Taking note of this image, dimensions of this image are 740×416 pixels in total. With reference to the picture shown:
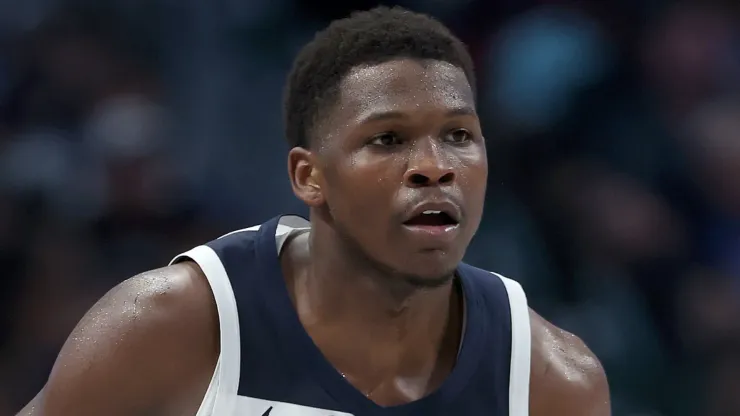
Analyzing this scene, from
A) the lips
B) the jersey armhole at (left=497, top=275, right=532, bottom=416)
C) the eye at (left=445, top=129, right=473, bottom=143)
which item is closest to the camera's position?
the lips

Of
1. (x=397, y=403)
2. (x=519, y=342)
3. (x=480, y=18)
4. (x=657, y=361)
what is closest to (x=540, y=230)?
(x=657, y=361)

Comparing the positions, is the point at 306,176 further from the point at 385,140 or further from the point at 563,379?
the point at 563,379

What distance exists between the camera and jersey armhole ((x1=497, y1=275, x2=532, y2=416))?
71.2 inches

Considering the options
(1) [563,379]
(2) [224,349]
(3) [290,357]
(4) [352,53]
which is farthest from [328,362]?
(4) [352,53]

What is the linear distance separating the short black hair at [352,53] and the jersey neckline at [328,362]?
270 millimetres

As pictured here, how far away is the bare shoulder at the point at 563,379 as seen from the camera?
6.01 feet

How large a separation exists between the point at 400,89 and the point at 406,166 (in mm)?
147

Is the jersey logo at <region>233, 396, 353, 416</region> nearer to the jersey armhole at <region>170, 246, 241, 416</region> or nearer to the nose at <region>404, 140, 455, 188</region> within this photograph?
the jersey armhole at <region>170, 246, 241, 416</region>

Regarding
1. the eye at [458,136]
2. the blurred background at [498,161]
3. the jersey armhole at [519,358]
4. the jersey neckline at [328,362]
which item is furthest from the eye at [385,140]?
the blurred background at [498,161]

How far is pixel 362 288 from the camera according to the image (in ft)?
5.74

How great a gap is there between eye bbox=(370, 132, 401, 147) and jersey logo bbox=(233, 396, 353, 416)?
516 mm

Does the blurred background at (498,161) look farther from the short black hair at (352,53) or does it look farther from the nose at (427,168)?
the nose at (427,168)

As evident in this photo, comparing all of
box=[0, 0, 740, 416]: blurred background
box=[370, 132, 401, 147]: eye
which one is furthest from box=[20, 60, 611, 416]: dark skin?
box=[0, 0, 740, 416]: blurred background

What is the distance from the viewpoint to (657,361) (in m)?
2.94
